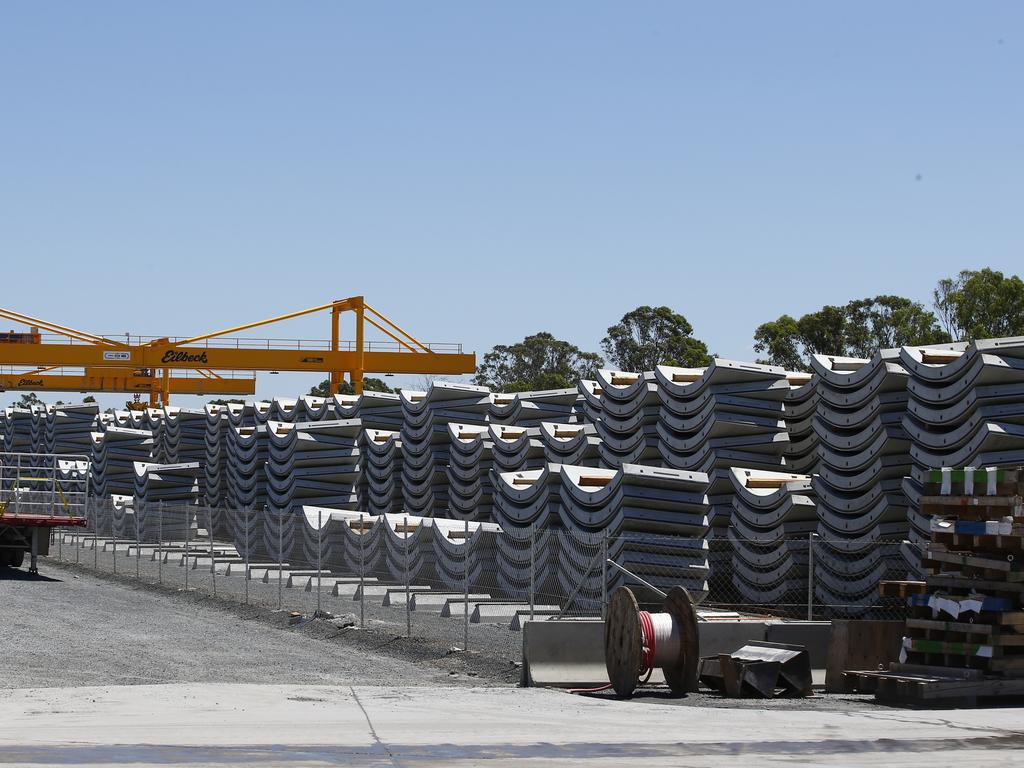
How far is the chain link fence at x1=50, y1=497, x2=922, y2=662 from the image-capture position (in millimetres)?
18719

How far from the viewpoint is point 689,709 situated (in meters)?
12.8

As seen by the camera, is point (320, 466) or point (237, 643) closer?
point (237, 643)

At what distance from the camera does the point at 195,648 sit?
17203 mm

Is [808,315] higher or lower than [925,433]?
higher

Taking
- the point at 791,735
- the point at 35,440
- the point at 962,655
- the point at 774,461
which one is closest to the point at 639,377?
the point at 774,461

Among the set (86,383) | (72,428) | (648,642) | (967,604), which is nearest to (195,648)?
(648,642)

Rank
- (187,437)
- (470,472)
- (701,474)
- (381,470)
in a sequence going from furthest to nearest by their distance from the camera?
(187,437) → (381,470) → (470,472) → (701,474)

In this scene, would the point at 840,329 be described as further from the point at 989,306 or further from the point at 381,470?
the point at 381,470

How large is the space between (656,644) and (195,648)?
21.5 ft

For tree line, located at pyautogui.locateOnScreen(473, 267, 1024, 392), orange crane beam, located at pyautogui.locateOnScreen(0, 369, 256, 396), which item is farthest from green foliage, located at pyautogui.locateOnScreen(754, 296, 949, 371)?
orange crane beam, located at pyautogui.locateOnScreen(0, 369, 256, 396)

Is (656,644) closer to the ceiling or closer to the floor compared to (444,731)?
closer to the ceiling

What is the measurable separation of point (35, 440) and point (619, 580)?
1631 inches

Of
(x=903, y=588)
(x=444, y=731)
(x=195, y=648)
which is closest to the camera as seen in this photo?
(x=444, y=731)

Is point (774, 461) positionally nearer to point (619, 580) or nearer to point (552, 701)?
point (619, 580)
